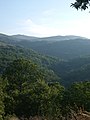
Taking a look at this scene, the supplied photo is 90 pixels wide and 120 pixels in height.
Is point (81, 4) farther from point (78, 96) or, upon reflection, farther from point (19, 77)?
point (19, 77)

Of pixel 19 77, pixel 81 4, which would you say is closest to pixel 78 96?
pixel 19 77

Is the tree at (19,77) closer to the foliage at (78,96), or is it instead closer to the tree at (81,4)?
the foliage at (78,96)

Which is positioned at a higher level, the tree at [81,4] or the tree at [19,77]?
the tree at [81,4]

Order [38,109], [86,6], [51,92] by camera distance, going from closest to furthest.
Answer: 1. [86,6]
2. [38,109]
3. [51,92]

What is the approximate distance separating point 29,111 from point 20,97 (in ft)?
13.9

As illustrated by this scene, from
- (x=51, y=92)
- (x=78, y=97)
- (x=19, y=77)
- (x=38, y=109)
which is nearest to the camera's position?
(x=78, y=97)

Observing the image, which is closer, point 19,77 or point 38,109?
point 38,109

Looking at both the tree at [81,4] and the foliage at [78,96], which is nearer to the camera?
the tree at [81,4]

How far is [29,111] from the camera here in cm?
6644

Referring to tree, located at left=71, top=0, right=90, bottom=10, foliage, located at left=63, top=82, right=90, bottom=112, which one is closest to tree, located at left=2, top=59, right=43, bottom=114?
foliage, located at left=63, top=82, right=90, bottom=112

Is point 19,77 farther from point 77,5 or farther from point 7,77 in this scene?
point 77,5

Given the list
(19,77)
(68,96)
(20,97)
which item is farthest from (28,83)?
(68,96)

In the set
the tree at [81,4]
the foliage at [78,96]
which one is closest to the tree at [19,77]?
the foliage at [78,96]

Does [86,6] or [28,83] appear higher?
[86,6]
